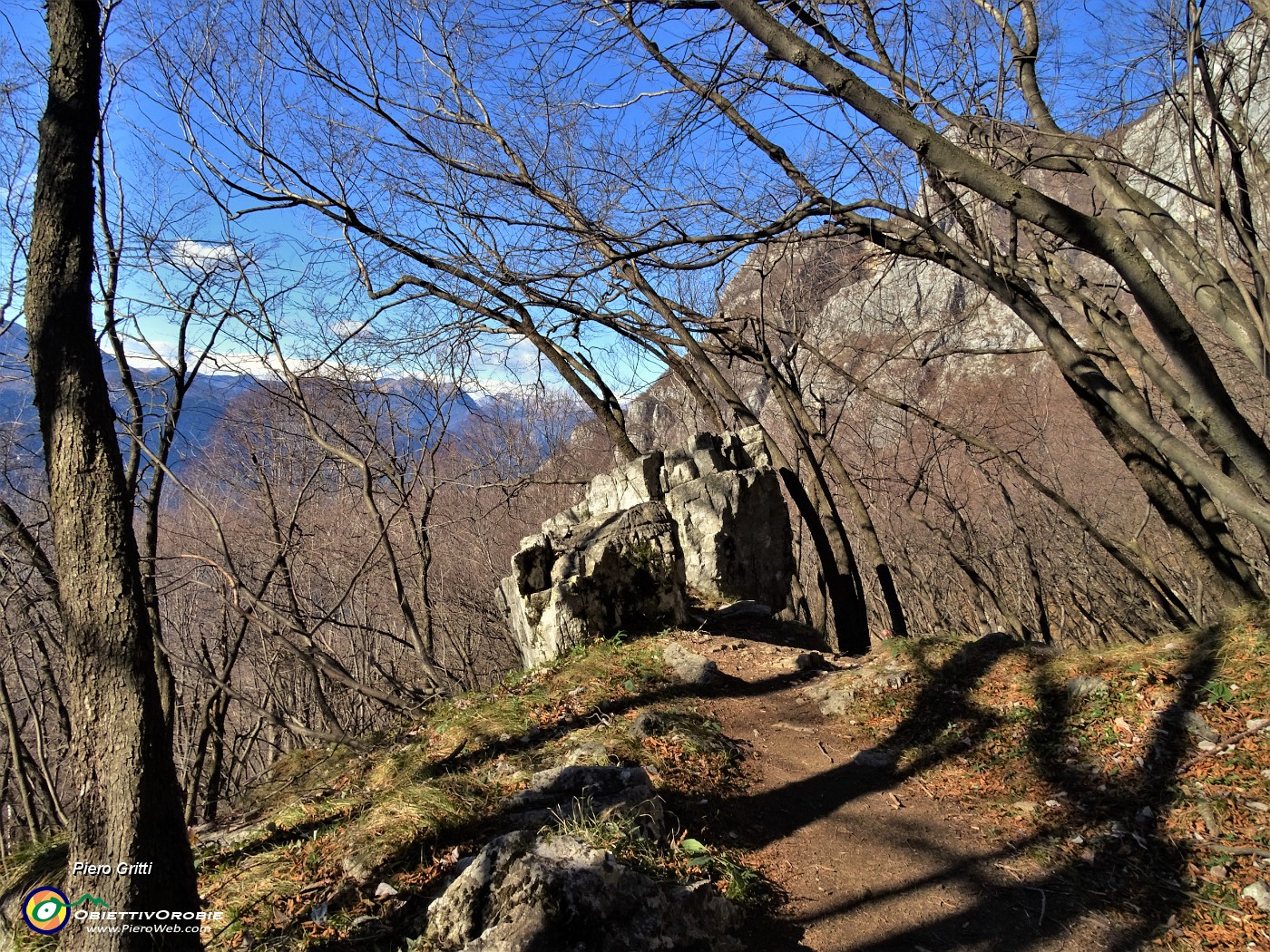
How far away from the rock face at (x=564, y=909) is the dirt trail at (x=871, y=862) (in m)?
0.37

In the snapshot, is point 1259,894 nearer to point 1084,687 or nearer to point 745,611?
point 1084,687

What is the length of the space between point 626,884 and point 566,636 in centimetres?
379

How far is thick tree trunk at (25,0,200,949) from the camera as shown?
8.77ft

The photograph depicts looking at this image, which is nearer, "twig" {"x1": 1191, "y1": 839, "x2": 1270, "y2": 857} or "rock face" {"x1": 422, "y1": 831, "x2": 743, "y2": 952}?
"rock face" {"x1": 422, "y1": 831, "x2": 743, "y2": 952}

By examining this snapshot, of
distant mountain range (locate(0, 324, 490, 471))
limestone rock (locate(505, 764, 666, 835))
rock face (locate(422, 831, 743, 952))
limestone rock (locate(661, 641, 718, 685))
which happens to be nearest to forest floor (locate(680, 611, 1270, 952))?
limestone rock (locate(661, 641, 718, 685))

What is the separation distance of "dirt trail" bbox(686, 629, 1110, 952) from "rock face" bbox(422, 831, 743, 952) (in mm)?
372

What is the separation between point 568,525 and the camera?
26.8 feet

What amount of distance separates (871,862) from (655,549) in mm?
3753

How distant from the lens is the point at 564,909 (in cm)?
269

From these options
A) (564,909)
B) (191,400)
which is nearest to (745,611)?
(564,909)

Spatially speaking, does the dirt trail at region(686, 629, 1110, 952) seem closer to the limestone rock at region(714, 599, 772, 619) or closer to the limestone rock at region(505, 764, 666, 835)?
the limestone rock at region(505, 764, 666, 835)

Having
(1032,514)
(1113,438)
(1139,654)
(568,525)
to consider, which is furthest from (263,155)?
(1032,514)

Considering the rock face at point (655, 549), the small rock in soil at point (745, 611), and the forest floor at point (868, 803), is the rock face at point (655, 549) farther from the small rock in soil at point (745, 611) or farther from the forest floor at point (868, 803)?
the forest floor at point (868, 803)

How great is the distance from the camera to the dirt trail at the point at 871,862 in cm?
301
